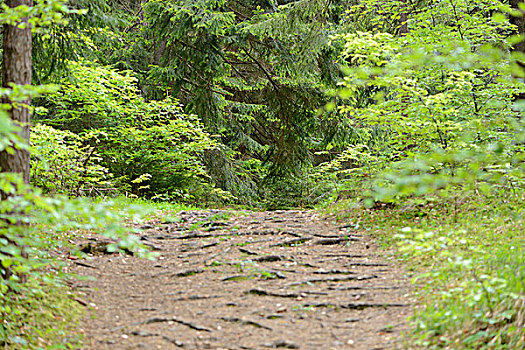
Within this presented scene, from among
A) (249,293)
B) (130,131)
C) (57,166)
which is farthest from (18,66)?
(130,131)

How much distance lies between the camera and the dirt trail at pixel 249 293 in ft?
14.5

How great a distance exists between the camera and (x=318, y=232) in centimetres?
750

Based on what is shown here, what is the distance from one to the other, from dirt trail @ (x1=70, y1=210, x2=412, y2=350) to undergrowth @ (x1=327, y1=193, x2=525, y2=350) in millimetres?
289

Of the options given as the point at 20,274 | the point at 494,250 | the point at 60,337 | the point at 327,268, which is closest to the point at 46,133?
the point at 20,274

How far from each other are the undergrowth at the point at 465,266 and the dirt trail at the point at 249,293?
0.29 meters

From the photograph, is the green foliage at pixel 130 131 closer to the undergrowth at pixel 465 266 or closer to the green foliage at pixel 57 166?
the green foliage at pixel 57 166

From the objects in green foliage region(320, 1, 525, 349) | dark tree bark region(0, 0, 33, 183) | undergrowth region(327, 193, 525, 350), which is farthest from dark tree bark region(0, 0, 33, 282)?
undergrowth region(327, 193, 525, 350)

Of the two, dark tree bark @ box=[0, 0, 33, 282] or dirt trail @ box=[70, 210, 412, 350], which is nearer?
dirt trail @ box=[70, 210, 412, 350]

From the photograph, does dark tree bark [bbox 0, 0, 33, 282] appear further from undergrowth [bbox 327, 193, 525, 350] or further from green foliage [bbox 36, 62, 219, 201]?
green foliage [bbox 36, 62, 219, 201]

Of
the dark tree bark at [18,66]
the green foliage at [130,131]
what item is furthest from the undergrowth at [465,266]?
the green foliage at [130,131]

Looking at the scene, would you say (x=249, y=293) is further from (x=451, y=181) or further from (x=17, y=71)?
(x=17, y=71)

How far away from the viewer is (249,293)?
5355mm

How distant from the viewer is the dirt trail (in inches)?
174

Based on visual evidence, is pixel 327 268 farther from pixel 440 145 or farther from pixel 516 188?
pixel 516 188
